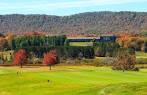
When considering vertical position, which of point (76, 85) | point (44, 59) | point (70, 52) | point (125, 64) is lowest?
point (70, 52)

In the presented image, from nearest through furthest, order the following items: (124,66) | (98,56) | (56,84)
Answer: (56,84), (124,66), (98,56)

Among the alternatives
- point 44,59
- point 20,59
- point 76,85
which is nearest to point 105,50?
point 44,59

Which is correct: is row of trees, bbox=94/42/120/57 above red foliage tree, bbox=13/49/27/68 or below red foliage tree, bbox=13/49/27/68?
below

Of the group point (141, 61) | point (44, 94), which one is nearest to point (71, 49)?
point (141, 61)

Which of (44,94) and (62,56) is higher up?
(44,94)

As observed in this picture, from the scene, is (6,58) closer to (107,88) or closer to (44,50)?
(44,50)

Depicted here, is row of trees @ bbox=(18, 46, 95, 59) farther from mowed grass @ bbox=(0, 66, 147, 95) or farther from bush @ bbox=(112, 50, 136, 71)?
mowed grass @ bbox=(0, 66, 147, 95)

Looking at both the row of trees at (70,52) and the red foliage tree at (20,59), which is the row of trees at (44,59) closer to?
the red foliage tree at (20,59)

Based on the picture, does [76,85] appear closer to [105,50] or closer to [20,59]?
[20,59]

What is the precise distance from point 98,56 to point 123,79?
10715cm

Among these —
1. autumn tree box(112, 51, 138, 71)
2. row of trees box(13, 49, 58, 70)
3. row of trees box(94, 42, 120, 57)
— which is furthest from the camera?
row of trees box(94, 42, 120, 57)

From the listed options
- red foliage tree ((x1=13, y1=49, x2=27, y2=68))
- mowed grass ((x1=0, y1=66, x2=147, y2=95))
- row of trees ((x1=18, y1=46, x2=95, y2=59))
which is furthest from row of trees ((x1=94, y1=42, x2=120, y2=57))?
mowed grass ((x1=0, y1=66, x2=147, y2=95))

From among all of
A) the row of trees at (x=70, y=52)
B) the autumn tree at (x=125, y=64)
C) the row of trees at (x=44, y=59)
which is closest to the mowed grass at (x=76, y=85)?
the autumn tree at (x=125, y=64)

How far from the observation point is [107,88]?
53.4m
